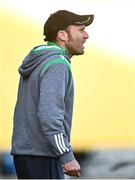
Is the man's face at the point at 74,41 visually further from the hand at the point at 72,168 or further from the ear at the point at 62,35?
the hand at the point at 72,168

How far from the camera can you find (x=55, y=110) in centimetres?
325

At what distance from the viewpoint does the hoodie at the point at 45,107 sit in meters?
3.25

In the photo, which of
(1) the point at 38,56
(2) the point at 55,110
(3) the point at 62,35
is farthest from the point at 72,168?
(3) the point at 62,35

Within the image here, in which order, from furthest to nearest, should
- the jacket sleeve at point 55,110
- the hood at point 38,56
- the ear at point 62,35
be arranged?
1. the ear at point 62,35
2. the hood at point 38,56
3. the jacket sleeve at point 55,110

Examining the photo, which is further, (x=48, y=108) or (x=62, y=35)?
(x=62, y=35)

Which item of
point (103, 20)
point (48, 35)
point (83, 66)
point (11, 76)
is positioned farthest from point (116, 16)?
point (48, 35)

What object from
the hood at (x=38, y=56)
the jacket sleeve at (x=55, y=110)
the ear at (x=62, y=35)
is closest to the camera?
the jacket sleeve at (x=55, y=110)

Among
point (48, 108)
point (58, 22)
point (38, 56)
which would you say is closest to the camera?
point (48, 108)

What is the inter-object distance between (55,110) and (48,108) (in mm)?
33

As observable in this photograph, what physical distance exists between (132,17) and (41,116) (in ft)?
13.9

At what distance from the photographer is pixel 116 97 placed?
7219 millimetres

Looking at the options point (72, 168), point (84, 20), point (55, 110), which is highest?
point (84, 20)

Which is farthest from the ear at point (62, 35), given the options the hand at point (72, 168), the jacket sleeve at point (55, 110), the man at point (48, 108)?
the hand at point (72, 168)

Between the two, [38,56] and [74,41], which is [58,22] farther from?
[38,56]
